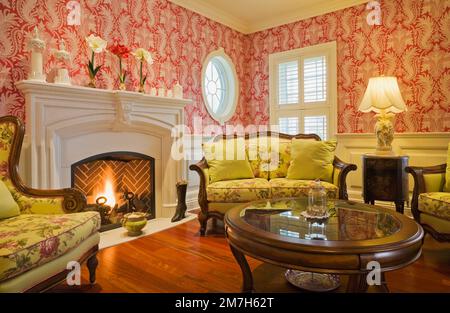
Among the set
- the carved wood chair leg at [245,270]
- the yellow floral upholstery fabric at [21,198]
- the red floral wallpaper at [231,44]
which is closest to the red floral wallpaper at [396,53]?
the red floral wallpaper at [231,44]

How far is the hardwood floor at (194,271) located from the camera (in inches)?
74.0

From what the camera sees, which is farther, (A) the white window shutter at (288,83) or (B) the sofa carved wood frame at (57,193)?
→ (A) the white window shutter at (288,83)

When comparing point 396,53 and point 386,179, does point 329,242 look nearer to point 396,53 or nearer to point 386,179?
point 386,179

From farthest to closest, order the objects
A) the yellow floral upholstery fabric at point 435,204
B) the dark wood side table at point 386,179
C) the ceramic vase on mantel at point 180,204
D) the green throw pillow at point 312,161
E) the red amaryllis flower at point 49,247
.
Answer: the ceramic vase on mantel at point 180,204, the dark wood side table at point 386,179, the green throw pillow at point 312,161, the yellow floral upholstery fabric at point 435,204, the red amaryllis flower at point 49,247

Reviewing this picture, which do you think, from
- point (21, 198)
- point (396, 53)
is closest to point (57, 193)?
point (21, 198)

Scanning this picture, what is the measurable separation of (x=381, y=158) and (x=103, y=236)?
287 centimetres

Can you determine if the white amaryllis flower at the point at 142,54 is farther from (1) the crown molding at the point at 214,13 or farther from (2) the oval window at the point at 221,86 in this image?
(2) the oval window at the point at 221,86

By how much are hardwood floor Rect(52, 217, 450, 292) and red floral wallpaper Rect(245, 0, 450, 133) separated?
1.60m

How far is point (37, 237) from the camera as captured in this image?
1458mm

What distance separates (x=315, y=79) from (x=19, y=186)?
3.66 metres

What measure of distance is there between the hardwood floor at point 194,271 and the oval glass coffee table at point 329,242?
218 mm

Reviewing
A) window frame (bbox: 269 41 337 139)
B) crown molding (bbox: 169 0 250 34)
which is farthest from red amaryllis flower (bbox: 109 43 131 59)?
window frame (bbox: 269 41 337 139)

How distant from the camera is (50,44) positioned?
2.69m
